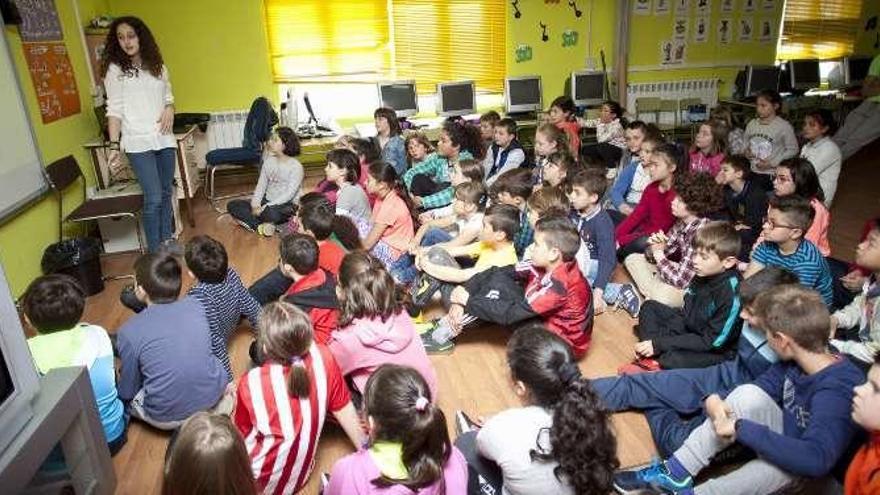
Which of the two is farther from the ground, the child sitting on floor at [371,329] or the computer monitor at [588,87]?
the computer monitor at [588,87]

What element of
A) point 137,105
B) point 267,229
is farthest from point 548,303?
point 137,105

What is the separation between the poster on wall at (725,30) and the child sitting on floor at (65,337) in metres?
7.70

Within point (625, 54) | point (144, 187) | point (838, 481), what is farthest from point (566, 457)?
point (625, 54)

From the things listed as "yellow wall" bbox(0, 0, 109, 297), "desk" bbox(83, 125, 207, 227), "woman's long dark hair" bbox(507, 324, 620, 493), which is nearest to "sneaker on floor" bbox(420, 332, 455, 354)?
"woman's long dark hair" bbox(507, 324, 620, 493)

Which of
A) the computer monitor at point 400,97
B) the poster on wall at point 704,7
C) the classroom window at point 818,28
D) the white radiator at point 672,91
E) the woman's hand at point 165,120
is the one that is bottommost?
the white radiator at point 672,91

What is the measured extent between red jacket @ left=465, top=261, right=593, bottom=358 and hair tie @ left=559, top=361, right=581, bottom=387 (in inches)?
36.6

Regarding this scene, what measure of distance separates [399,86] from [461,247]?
341 centimetres

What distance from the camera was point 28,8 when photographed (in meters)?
3.90

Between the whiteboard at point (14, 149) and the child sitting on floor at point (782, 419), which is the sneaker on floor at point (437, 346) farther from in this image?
the whiteboard at point (14, 149)

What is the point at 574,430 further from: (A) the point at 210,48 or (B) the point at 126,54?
(A) the point at 210,48

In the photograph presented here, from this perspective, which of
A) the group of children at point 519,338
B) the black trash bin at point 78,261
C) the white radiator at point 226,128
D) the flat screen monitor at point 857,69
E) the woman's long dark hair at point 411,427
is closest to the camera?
the woman's long dark hair at point 411,427

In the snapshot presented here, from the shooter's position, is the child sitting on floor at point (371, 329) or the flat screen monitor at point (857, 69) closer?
the child sitting on floor at point (371, 329)

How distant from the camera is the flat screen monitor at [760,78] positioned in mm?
7195

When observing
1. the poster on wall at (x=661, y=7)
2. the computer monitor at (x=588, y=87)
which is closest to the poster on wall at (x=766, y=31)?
the poster on wall at (x=661, y=7)
